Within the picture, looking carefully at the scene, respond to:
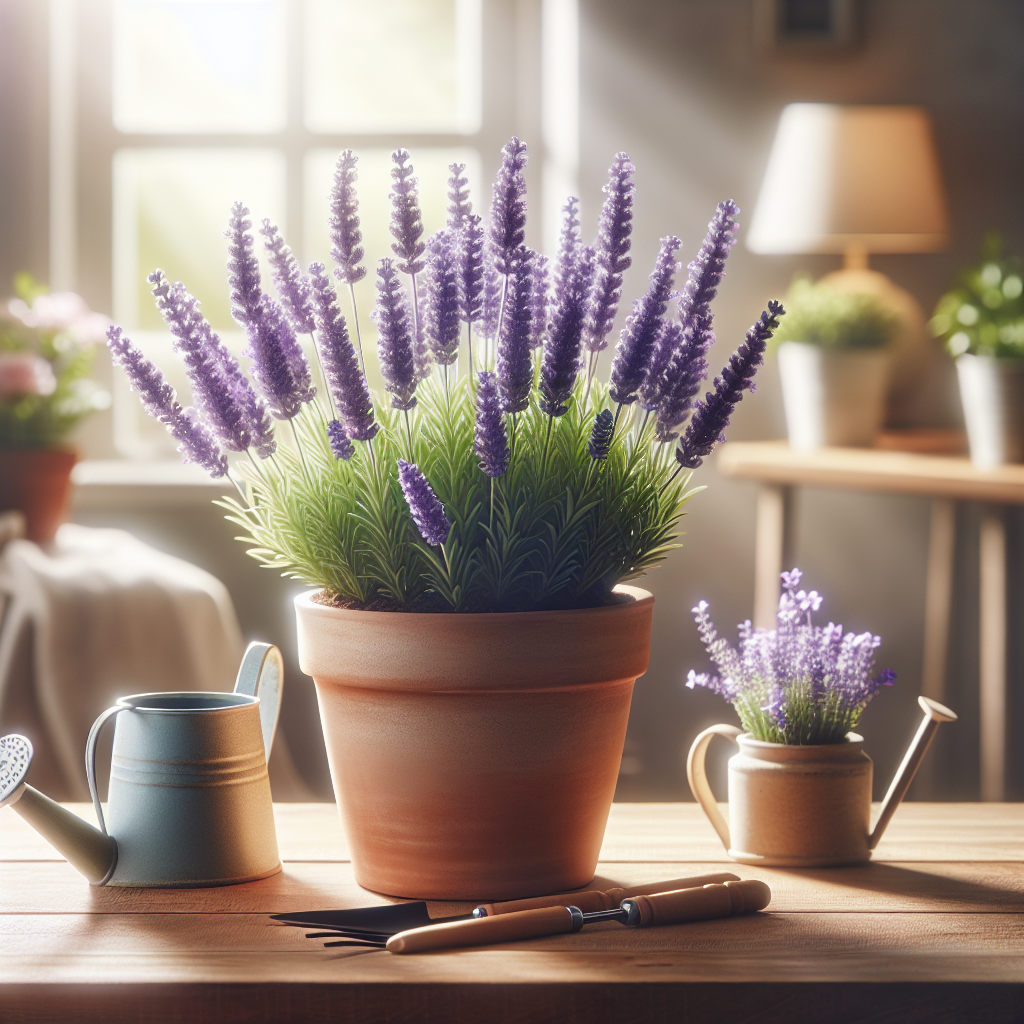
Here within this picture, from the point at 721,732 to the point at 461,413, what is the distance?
0.27 metres

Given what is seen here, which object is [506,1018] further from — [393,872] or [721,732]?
[721,732]

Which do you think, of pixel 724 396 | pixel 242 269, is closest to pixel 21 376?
pixel 242 269

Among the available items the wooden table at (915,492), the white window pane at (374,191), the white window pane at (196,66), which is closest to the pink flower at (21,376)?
the white window pane at (374,191)

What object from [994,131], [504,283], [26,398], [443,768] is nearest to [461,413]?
[504,283]

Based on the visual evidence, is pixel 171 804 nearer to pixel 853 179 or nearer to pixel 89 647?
pixel 89 647

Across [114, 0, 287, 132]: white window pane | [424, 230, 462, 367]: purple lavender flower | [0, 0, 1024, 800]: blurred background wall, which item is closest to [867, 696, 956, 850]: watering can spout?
[424, 230, 462, 367]: purple lavender flower

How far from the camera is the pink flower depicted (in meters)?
2.36

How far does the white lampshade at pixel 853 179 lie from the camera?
101 inches

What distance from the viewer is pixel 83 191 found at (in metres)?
3.16

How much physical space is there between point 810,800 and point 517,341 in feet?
1.09

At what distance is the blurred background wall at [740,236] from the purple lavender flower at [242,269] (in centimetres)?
226

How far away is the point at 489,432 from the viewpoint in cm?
62

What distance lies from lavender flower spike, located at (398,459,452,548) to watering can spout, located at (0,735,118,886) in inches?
9.7

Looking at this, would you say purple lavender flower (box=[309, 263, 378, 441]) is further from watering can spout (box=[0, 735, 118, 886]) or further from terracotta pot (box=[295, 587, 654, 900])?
watering can spout (box=[0, 735, 118, 886])
